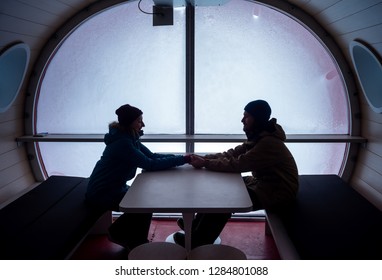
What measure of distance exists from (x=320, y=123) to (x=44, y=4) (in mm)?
3069

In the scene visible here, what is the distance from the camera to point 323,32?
3.79 metres

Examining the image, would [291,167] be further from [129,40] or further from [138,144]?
[129,40]

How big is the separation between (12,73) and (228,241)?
2744mm

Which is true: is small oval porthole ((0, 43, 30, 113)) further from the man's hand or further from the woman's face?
the man's hand

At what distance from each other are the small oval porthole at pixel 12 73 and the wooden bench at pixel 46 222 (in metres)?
1.03

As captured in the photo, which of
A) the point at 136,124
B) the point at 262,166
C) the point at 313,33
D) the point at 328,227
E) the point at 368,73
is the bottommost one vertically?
the point at 328,227

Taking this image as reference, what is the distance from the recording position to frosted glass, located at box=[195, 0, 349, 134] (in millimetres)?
3832

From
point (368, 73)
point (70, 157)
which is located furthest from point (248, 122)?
point (70, 157)

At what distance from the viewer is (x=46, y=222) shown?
2594 millimetres

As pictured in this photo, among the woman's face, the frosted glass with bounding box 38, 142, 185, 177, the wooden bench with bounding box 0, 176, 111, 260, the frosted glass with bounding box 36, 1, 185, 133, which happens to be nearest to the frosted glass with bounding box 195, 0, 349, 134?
the frosted glass with bounding box 36, 1, 185, 133

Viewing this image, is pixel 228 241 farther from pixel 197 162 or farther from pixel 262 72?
pixel 262 72

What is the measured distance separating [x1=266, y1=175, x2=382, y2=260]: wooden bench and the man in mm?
145

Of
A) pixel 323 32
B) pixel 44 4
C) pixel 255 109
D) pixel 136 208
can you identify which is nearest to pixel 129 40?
pixel 44 4

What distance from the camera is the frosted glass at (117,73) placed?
3.90 metres
